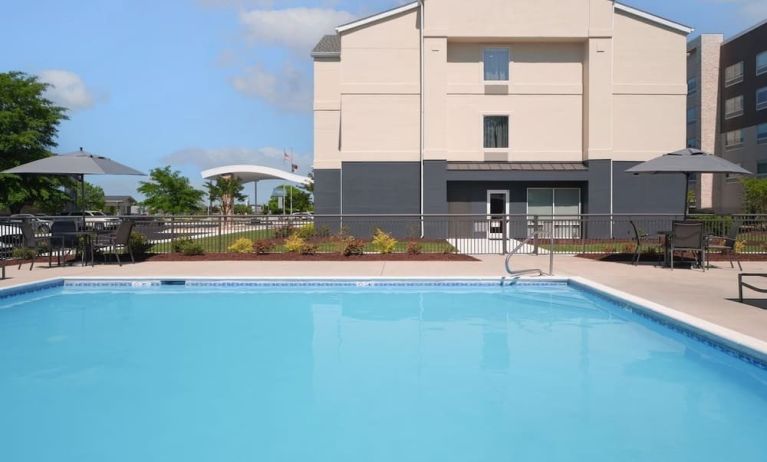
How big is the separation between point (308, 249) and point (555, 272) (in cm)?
668

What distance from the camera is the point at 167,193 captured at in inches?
2328

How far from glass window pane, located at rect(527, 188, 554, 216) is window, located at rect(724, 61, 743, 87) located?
26.0m

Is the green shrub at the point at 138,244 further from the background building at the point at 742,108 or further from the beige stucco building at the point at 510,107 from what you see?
the background building at the point at 742,108

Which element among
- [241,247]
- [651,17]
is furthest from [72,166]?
[651,17]

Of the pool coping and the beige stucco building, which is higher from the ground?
the beige stucco building

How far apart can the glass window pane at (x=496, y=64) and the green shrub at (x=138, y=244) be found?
1592 cm

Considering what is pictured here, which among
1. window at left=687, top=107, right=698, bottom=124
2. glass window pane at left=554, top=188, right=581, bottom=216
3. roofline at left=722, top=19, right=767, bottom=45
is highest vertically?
A: roofline at left=722, top=19, right=767, bottom=45

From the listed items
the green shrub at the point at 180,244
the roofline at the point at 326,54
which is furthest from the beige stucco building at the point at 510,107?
the green shrub at the point at 180,244

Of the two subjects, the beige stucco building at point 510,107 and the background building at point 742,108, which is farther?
the background building at point 742,108

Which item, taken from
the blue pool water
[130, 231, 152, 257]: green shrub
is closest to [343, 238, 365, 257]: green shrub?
[130, 231, 152, 257]: green shrub

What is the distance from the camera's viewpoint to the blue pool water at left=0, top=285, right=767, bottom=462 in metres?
4.41

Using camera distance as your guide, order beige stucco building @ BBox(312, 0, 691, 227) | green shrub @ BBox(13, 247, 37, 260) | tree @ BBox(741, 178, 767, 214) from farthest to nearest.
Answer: tree @ BBox(741, 178, 767, 214) → beige stucco building @ BBox(312, 0, 691, 227) → green shrub @ BBox(13, 247, 37, 260)

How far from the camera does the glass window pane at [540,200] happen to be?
25.5 metres

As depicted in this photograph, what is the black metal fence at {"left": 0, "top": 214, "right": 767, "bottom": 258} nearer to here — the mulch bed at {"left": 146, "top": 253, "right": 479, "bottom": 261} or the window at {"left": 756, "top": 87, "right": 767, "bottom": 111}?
the mulch bed at {"left": 146, "top": 253, "right": 479, "bottom": 261}
